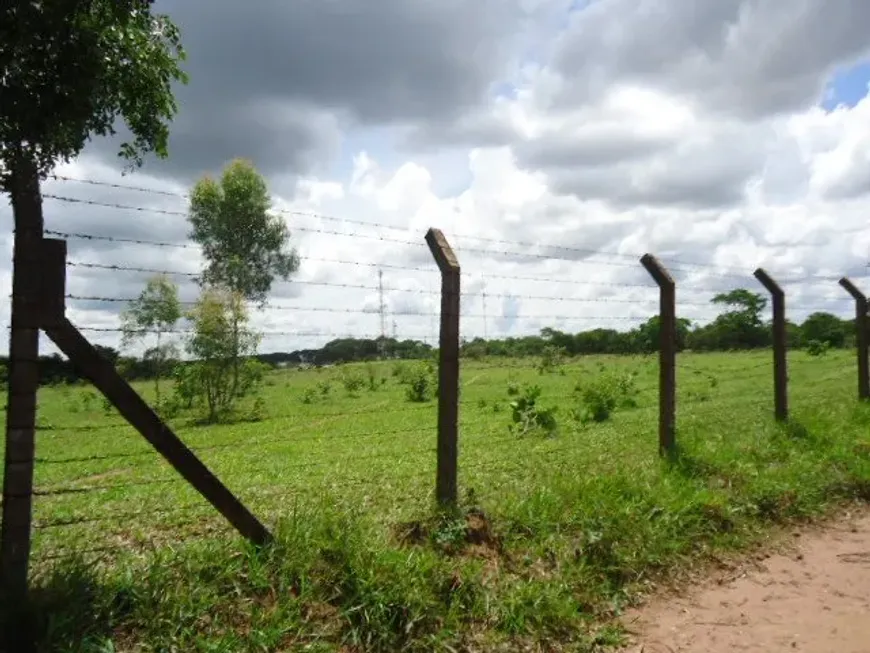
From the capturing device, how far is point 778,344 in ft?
33.3

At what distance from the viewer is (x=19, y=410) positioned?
3.84m

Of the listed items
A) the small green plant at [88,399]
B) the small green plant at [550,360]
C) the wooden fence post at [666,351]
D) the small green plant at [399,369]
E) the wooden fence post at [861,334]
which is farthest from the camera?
the small green plant at [399,369]

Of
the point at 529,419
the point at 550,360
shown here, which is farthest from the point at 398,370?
the point at 529,419

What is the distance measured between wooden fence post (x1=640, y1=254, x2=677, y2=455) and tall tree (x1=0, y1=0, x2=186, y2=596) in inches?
214

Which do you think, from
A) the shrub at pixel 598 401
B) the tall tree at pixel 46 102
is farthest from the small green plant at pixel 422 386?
the tall tree at pixel 46 102

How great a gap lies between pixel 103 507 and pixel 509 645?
21.3ft

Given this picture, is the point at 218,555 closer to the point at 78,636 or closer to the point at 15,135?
the point at 78,636

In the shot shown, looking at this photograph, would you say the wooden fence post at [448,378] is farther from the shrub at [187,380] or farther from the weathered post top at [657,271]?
the shrub at [187,380]

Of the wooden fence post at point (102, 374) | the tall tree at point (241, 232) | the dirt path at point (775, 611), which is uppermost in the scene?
the tall tree at point (241, 232)

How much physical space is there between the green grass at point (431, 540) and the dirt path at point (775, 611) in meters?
0.29

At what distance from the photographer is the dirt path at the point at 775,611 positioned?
468 cm

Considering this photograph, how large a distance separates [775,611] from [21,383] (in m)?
5.21

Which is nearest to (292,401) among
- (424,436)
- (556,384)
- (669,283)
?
(556,384)

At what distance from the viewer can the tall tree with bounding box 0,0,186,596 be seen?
12.6ft
